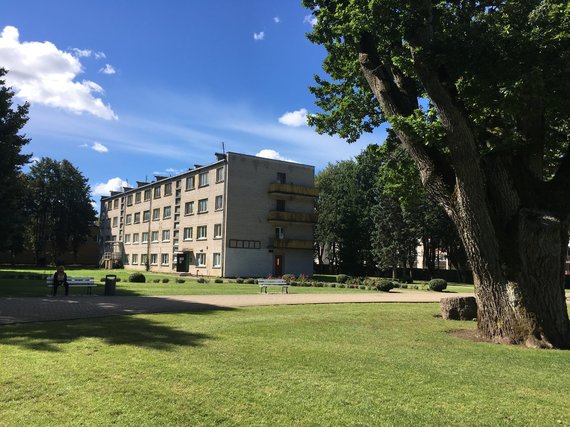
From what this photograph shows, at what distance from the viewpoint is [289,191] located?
169ft

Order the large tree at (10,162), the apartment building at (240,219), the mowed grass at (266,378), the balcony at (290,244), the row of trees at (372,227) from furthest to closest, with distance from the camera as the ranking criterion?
1. the row of trees at (372,227)
2. the balcony at (290,244)
3. the apartment building at (240,219)
4. the large tree at (10,162)
5. the mowed grass at (266,378)

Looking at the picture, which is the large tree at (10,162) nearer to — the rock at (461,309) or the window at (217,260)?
the rock at (461,309)

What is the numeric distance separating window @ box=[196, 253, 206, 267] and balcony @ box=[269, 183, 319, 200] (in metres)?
9.64

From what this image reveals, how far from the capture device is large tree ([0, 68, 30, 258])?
24438 millimetres

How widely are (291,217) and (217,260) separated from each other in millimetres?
8783

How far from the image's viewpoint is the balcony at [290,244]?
1998 inches

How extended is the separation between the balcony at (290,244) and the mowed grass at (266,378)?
39.3m

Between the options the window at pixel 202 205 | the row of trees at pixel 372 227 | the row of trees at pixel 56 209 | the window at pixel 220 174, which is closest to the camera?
the window at pixel 220 174

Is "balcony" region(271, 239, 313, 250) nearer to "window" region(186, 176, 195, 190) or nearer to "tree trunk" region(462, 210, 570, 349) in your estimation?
"window" region(186, 176, 195, 190)

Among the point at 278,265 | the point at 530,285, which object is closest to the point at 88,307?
the point at 530,285

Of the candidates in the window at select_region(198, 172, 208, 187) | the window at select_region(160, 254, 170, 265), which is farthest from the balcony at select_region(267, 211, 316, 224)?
the window at select_region(160, 254, 170, 265)

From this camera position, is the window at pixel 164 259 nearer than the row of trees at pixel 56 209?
Yes

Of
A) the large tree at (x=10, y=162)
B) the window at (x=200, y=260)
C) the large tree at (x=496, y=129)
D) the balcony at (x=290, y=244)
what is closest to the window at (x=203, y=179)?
the window at (x=200, y=260)

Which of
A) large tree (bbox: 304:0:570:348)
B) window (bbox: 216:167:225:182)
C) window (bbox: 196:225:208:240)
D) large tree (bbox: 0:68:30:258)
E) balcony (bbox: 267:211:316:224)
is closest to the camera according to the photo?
large tree (bbox: 304:0:570:348)
